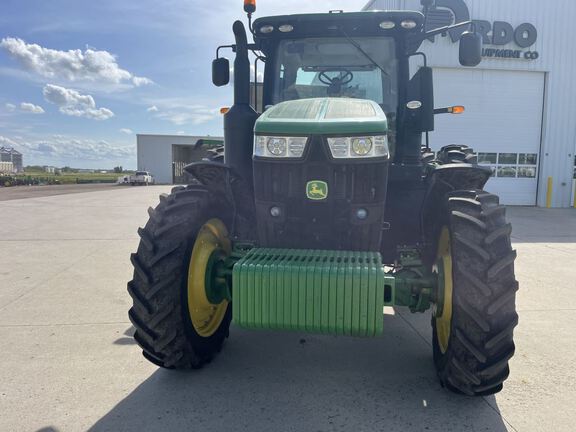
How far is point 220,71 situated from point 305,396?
291 centimetres

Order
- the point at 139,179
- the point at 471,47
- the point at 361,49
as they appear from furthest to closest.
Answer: the point at 139,179 → the point at 361,49 → the point at 471,47

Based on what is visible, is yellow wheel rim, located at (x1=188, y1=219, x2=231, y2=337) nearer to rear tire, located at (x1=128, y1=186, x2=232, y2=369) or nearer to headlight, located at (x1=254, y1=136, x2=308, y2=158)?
rear tire, located at (x1=128, y1=186, x2=232, y2=369)

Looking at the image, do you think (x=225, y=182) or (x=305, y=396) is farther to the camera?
(x=225, y=182)

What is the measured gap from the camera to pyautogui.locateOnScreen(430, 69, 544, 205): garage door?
1589cm

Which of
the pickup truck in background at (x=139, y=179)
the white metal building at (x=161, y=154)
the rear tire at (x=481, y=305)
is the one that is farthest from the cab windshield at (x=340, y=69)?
the white metal building at (x=161, y=154)

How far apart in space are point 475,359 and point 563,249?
6.80 meters

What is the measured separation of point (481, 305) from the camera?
2541 millimetres

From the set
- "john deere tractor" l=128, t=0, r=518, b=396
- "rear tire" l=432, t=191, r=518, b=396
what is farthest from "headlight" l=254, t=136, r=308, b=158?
"rear tire" l=432, t=191, r=518, b=396

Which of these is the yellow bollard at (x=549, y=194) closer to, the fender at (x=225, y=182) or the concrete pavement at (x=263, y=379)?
the concrete pavement at (x=263, y=379)

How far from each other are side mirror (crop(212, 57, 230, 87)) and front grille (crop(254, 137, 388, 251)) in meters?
1.52

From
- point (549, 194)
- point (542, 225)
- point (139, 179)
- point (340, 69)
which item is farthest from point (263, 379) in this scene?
point (139, 179)

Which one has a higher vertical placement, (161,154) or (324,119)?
(161,154)

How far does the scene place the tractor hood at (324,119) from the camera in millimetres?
2750

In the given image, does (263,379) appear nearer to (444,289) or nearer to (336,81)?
(444,289)
